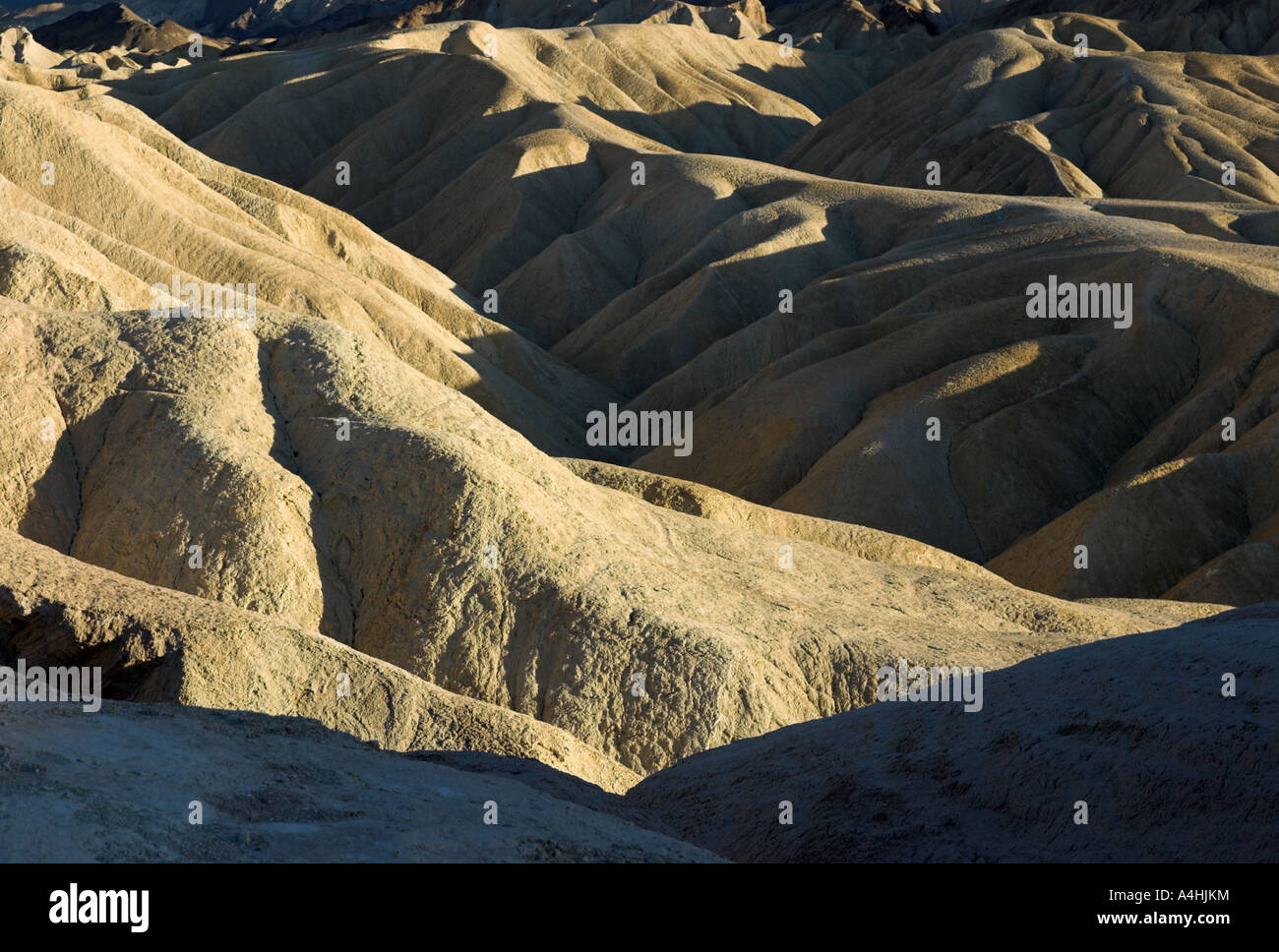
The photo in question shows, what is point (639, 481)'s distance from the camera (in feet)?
88.0

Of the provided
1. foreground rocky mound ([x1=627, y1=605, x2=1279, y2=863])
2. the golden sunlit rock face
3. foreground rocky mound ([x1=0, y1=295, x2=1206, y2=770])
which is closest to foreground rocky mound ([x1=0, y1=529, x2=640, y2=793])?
the golden sunlit rock face

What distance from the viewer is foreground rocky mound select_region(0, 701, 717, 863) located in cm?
752

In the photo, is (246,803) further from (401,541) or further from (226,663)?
(401,541)

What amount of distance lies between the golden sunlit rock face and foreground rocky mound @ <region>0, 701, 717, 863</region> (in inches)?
2.0

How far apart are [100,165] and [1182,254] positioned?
1183 inches

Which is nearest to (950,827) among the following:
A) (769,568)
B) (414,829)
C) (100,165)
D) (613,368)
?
(414,829)

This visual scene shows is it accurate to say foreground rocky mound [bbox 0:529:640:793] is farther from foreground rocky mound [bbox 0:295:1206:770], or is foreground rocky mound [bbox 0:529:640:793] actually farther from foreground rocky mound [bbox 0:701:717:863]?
foreground rocky mound [bbox 0:701:717:863]

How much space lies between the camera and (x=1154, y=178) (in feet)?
220

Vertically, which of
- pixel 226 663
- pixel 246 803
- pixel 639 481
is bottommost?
pixel 246 803

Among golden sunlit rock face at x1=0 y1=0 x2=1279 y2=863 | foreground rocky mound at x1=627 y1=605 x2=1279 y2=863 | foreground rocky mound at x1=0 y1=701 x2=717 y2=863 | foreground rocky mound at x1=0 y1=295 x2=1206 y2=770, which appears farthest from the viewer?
foreground rocky mound at x1=0 y1=295 x2=1206 y2=770

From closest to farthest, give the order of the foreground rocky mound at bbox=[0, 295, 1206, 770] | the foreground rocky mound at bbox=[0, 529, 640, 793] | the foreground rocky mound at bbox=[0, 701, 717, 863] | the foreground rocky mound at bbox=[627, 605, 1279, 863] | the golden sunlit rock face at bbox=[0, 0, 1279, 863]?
the foreground rocky mound at bbox=[0, 701, 717, 863]
the foreground rocky mound at bbox=[627, 605, 1279, 863]
the golden sunlit rock face at bbox=[0, 0, 1279, 863]
the foreground rocky mound at bbox=[0, 529, 640, 793]
the foreground rocky mound at bbox=[0, 295, 1206, 770]

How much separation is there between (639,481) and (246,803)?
1849 centimetres

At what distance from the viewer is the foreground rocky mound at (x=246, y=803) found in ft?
24.7

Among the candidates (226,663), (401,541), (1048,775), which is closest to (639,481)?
(401,541)
